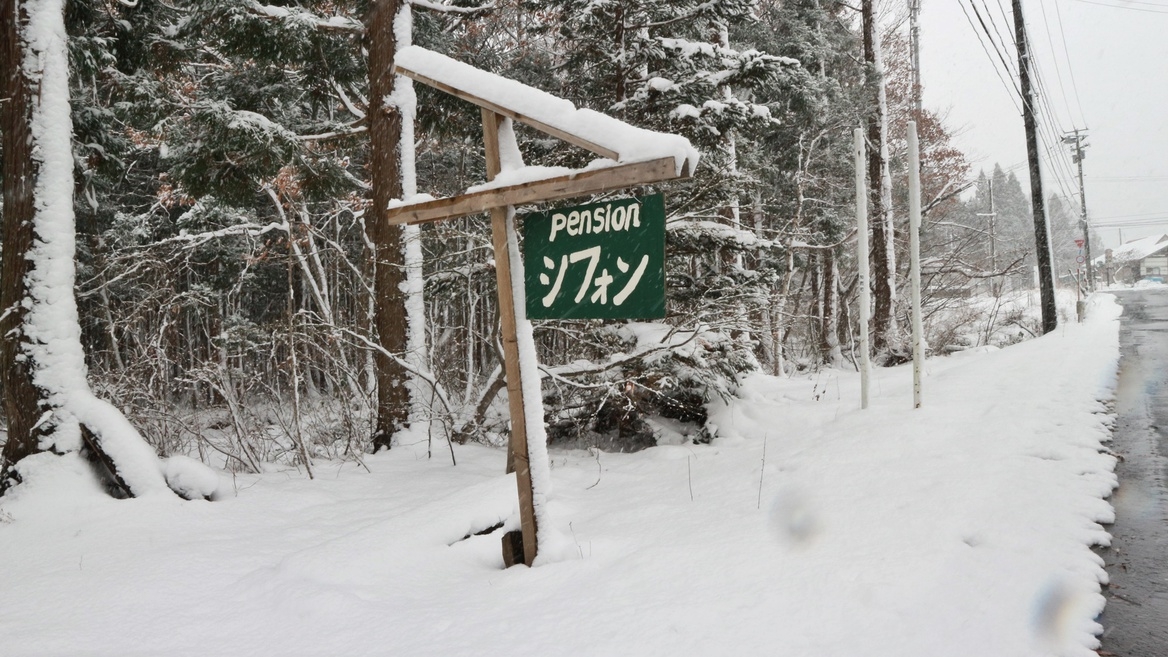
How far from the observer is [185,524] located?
4660mm

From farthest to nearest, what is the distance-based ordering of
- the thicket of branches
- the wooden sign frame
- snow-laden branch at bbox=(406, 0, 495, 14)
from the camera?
snow-laden branch at bbox=(406, 0, 495, 14) → the thicket of branches → the wooden sign frame

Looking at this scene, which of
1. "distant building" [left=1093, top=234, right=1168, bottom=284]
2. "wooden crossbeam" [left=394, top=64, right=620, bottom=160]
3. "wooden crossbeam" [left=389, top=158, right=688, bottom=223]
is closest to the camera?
"wooden crossbeam" [left=389, top=158, right=688, bottom=223]

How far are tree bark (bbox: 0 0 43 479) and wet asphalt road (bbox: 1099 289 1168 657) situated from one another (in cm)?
722

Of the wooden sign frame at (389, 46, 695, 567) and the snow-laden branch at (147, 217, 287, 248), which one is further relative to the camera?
the snow-laden branch at (147, 217, 287, 248)

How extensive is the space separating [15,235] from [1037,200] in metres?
18.7

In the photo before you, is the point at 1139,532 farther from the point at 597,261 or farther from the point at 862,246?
the point at 862,246

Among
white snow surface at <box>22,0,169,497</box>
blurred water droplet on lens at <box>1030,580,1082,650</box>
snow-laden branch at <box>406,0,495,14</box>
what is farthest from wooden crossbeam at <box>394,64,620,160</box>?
snow-laden branch at <box>406,0,495,14</box>

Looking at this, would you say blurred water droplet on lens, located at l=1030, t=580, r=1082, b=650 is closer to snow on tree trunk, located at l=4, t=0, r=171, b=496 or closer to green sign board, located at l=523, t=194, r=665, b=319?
green sign board, located at l=523, t=194, r=665, b=319

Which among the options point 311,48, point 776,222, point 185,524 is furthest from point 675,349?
point 776,222

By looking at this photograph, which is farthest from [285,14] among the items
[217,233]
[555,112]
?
[555,112]

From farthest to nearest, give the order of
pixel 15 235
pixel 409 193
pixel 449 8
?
pixel 449 8, pixel 409 193, pixel 15 235

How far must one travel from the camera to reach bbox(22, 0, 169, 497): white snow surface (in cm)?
521

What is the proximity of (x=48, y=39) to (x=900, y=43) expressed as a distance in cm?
2334

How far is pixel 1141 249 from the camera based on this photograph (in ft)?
246
